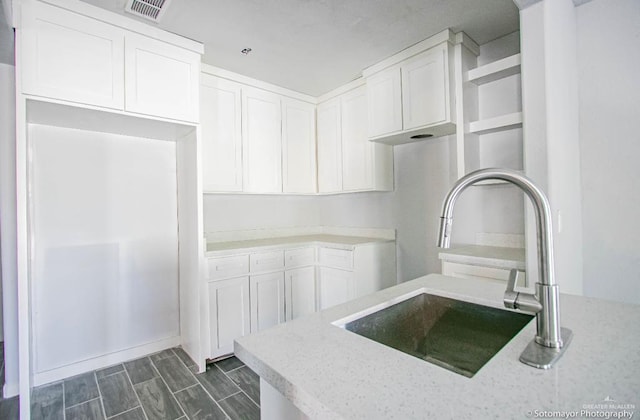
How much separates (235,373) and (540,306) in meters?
2.20

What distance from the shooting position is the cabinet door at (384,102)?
2.55m

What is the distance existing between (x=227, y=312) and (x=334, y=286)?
1.00 m

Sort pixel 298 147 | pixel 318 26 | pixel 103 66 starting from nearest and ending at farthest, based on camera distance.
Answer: pixel 103 66
pixel 318 26
pixel 298 147

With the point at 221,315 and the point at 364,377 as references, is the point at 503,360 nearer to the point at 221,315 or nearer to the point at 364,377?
the point at 364,377

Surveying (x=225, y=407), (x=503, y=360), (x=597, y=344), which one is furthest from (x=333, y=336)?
(x=225, y=407)

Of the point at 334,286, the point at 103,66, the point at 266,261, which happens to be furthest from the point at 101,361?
the point at 103,66

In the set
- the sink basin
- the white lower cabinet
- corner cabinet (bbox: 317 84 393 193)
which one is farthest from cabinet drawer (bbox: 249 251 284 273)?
the sink basin

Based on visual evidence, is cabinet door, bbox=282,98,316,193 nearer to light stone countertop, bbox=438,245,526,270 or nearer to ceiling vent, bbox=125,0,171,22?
ceiling vent, bbox=125,0,171,22

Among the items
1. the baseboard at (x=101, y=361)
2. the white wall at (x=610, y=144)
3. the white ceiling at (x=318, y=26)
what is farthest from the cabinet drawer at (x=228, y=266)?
the white wall at (x=610, y=144)

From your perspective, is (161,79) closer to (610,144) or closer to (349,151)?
(349,151)

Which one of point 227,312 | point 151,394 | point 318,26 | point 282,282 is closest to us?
point 151,394

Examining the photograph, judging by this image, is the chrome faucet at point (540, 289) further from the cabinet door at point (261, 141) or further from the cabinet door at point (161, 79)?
the cabinet door at point (261, 141)

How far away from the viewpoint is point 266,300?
270 cm

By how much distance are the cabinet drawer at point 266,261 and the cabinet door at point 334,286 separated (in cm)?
47
